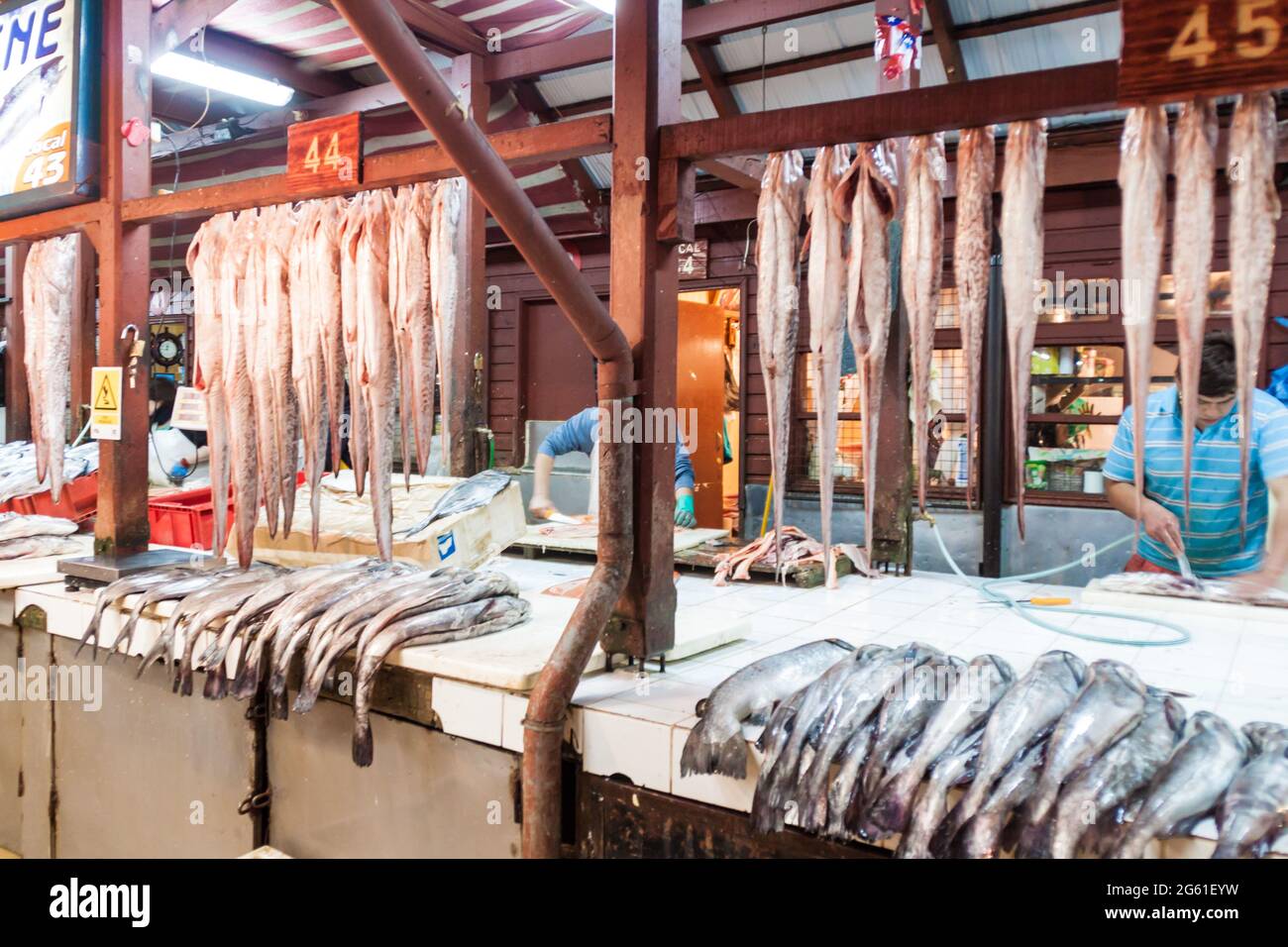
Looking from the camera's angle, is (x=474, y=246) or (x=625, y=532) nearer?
(x=625, y=532)

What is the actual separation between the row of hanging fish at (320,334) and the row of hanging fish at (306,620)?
20 centimetres

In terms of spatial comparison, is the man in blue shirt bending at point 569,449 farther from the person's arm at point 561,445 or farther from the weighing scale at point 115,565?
the weighing scale at point 115,565

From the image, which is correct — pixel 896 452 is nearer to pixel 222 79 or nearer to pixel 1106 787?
pixel 1106 787

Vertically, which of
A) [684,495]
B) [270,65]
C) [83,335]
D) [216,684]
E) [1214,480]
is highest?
[270,65]

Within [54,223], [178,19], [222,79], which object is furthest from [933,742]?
[222,79]

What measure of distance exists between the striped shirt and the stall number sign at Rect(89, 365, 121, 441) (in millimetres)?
4510

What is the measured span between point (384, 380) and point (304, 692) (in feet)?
3.33

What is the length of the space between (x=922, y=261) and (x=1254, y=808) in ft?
4.30

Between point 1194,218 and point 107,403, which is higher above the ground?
point 1194,218

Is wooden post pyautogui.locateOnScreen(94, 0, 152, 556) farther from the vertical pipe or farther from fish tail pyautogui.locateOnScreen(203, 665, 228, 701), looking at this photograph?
the vertical pipe

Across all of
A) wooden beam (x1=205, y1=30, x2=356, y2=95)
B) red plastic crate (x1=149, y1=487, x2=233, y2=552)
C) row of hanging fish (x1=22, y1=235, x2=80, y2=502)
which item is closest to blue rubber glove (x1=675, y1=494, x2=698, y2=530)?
red plastic crate (x1=149, y1=487, x2=233, y2=552)

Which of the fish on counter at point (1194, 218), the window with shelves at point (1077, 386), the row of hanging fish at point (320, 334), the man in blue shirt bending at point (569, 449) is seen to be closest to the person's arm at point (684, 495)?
the man in blue shirt bending at point (569, 449)

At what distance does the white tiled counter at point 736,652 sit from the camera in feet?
7.86

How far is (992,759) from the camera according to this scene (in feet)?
6.15
